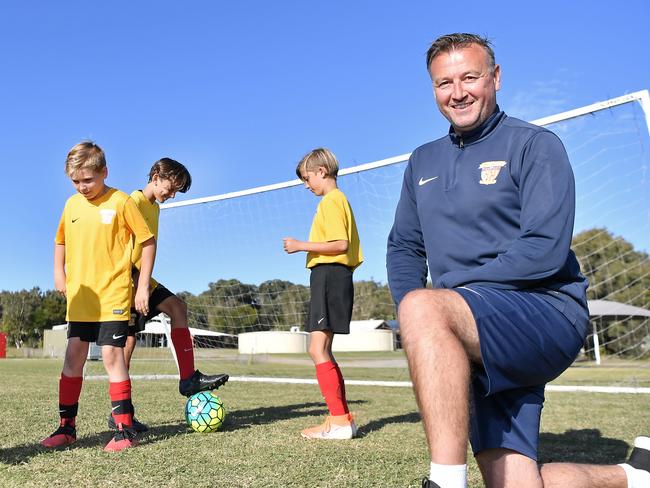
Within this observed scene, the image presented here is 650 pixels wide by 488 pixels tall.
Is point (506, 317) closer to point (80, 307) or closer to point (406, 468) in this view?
point (406, 468)

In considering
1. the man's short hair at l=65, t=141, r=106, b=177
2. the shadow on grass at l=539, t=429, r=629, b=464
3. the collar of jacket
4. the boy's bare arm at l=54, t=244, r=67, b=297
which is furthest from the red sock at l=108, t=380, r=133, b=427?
the collar of jacket

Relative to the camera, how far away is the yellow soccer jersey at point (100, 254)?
4.05 meters

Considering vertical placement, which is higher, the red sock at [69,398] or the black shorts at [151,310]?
the black shorts at [151,310]

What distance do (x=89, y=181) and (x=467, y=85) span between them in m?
2.81

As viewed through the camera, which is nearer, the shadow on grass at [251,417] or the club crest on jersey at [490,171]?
the club crest on jersey at [490,171]

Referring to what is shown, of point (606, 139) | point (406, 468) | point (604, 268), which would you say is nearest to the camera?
point (406, 468)

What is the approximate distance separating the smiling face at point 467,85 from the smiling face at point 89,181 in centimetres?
269

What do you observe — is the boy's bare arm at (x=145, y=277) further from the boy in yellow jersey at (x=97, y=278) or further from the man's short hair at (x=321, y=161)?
the man's short hair at (x=321, y=161)

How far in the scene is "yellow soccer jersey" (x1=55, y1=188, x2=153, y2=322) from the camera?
4.05 meters

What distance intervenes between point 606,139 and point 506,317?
8.33 meters

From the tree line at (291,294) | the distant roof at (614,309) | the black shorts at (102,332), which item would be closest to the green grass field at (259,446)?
the black shorts at (102,332)

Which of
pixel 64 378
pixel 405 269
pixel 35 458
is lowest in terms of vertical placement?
pixel 35 458

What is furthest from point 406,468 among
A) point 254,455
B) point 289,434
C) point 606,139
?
point 606,139

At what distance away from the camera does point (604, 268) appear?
40.5ft
